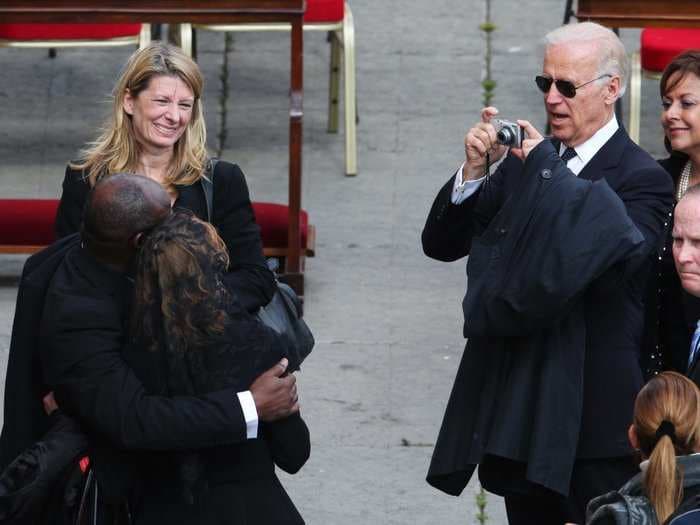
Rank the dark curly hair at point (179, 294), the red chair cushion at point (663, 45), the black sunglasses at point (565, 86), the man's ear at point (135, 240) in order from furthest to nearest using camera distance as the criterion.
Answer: the red chair cushion at point (663, 45) → the black sunglasses at point (565, 86) → the man's ear at point (135, 240) → the dark curly hair at point (179, 294)

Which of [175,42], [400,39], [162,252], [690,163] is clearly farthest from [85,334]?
[400,39]

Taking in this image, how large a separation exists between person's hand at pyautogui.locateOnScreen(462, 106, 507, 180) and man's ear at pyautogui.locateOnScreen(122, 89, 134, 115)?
0.97m

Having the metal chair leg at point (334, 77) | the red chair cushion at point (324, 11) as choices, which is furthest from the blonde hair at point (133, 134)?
the metal chair leg at point (334, 77)

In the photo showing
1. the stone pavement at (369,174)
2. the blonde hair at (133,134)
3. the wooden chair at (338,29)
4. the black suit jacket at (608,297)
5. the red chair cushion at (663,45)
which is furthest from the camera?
the wooden chair at (338,29)

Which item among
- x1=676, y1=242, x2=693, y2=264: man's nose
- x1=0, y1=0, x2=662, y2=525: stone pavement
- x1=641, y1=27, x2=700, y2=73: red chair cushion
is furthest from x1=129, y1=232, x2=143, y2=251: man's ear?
x1=641, y1=27, x2=700, y2=73: red chair cushion

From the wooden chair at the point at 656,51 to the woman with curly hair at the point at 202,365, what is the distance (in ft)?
12.5

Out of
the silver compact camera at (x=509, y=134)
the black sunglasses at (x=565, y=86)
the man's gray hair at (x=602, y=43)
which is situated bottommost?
the silver compact camera at (x=509, y=134)

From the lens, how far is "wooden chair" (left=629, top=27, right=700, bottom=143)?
6992 millimetres

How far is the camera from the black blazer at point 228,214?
428 cm

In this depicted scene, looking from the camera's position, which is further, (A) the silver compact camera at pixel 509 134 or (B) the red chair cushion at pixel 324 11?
(B) the red chair cushion at pixel 324 11

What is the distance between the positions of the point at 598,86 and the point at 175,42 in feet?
13.6

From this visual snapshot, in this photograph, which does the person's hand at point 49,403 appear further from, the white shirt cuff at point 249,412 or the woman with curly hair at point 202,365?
the white shirt cuff at point 249,412

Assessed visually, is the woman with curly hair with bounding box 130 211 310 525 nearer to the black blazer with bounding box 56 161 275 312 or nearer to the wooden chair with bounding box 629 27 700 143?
the black blazer with bounding box 56 161 275 312

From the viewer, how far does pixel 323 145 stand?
8.00 m
